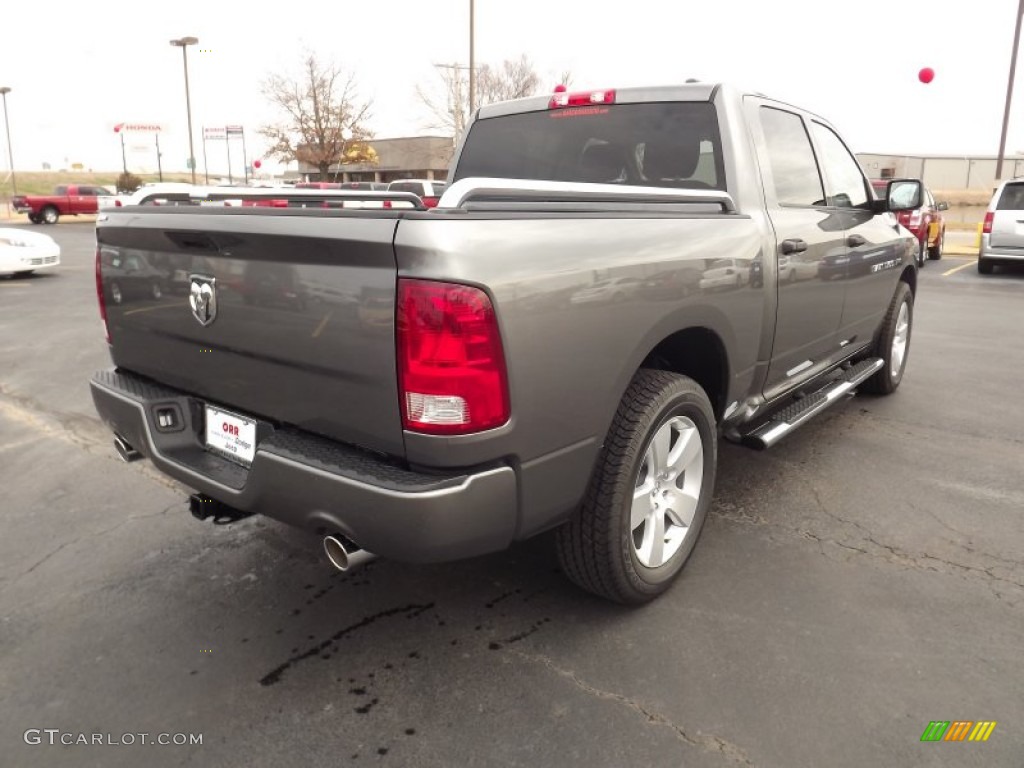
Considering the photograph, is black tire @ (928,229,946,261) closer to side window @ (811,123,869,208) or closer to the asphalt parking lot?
side window @ (811,123,869,208)

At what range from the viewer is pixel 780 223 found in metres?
3.44

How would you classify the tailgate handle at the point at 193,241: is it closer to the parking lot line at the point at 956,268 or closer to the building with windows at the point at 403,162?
the parking lot line at the point at 956,268

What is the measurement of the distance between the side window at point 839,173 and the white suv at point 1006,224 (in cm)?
1082

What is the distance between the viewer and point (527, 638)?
2.67 meters

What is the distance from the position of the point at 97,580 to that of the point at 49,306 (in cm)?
852

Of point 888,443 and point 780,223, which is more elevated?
point 780,223

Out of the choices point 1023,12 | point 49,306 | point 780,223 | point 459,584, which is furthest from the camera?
point 1023,12

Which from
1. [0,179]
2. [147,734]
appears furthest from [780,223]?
[0,179]

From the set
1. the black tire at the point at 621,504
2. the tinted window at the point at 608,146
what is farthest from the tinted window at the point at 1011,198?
the black tire at the point at 621,504

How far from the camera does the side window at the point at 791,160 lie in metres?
3.68

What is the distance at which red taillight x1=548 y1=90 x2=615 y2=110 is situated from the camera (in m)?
3.86

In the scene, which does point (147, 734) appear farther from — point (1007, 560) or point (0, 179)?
point (0, 179)

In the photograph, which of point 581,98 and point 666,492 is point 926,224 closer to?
point 581,98

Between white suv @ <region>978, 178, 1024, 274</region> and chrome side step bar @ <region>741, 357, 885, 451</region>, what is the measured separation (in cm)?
1096
